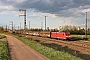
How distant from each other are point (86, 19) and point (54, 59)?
47.9m

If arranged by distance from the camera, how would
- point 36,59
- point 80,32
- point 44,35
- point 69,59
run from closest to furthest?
1. point 69,59
2. point 36,59
3. point 44,35
4. point 80,32

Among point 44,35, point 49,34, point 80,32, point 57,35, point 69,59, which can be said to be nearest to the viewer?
point 69,59

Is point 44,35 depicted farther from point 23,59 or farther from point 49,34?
point 23,59

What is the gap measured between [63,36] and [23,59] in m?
44.1

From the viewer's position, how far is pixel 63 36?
59906 mm

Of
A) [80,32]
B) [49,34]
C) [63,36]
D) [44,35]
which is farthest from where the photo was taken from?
[80,32]

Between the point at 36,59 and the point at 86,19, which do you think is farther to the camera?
the point at 86,19

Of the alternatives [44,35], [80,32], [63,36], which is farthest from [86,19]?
[80,32]

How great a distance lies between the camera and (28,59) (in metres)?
16.3

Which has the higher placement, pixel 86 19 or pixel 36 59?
pixel 86 19

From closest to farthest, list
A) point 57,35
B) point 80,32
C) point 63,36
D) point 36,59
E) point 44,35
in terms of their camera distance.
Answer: point 36,59 < point 63,36 < point 57,35 < point 44,35 < point 80,32

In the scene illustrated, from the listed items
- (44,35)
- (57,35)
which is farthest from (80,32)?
(57,35)

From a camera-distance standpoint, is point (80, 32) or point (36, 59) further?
point (80, 32)

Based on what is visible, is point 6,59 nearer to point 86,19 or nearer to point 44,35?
point 86,19
